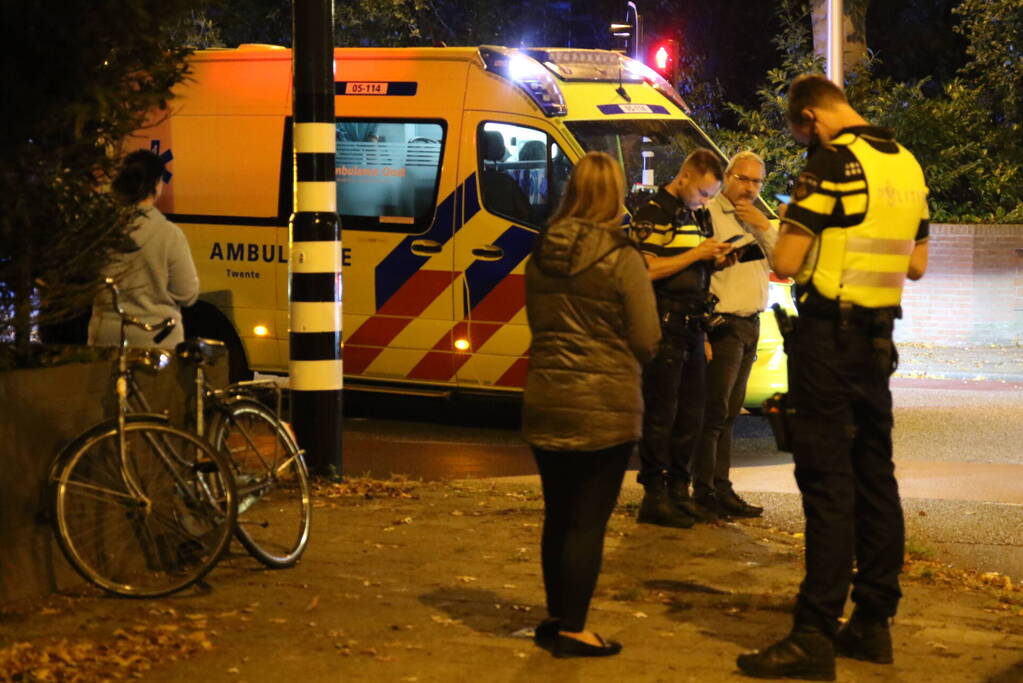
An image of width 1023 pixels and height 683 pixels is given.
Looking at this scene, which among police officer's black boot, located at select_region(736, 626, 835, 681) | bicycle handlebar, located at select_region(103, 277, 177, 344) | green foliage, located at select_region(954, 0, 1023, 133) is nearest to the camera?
police officer's black boot, located at select_region(736, 626, 835, 681)

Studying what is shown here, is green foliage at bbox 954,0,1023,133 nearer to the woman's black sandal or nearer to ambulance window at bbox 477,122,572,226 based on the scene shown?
ambulance window at bbox 477,122,572,226

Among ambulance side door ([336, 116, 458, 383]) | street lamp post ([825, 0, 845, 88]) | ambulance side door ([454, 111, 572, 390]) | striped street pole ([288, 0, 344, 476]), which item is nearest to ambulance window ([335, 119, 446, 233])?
ambulance side door ([336, 116, 458, 383])

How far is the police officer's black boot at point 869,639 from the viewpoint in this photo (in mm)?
5602

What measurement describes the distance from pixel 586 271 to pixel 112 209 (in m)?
2.13

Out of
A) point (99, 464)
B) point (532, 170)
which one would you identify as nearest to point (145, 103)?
point (99, 464)

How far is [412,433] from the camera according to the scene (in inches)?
454

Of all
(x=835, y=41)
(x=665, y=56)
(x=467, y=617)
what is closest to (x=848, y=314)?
(x=467, y=617)

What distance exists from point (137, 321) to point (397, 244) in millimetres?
4783

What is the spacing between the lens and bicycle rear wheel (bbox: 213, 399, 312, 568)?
686cm

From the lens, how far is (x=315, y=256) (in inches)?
339

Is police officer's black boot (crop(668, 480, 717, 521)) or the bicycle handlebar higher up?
the bicycle handlebar

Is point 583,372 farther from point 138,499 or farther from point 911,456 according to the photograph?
point 911,456

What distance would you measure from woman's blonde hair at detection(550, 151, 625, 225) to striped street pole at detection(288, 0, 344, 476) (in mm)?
3186

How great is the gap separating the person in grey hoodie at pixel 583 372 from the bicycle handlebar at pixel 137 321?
5.79 ft
